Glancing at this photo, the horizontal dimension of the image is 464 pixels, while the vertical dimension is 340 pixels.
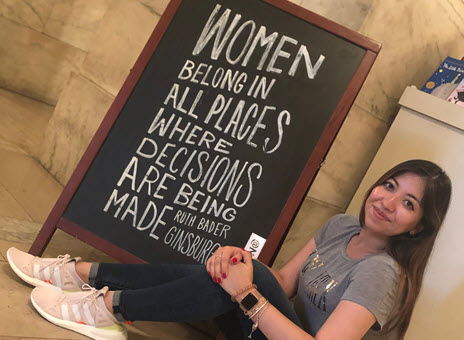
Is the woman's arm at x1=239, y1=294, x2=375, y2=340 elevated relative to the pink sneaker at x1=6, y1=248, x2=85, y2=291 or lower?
elevated

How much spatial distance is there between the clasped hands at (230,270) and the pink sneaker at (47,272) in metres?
0.47

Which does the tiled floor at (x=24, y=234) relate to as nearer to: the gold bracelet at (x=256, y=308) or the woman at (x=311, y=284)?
the woman at (x=311, y=284)

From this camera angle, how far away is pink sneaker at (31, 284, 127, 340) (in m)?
1.55

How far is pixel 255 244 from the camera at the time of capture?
1.79 metres

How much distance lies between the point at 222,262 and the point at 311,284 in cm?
30

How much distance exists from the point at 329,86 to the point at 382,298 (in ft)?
2.46

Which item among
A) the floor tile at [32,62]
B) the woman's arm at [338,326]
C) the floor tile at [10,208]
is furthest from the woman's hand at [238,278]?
the floor tile at [32,62]

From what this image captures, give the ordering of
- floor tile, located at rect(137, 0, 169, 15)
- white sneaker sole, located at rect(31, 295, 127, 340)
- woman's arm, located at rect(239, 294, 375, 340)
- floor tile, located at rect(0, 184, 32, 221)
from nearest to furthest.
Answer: woman's arm, located at rect(239, 294, 375, 340) < white sneaker sole, located at rect(31, 295, 127, 340) < floor tile, located at rect(0, 184, 32, 221) < floor tile, located at rect(137, 0, 169, 15)

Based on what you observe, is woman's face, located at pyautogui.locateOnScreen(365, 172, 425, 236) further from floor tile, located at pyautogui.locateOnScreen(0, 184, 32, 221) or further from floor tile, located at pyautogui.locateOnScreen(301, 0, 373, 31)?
floor tile, located at pyautogui.locateOnScreen(0, 184, 32, 221)

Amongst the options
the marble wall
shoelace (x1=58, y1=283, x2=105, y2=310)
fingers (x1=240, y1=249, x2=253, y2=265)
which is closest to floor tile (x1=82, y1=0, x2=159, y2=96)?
the marble wall

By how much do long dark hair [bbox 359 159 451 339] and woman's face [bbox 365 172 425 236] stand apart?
2cm

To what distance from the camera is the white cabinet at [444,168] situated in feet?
5.95

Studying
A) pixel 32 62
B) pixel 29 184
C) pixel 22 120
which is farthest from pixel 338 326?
pixel 32 62

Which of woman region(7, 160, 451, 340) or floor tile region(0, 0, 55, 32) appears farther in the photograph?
floor tile region(0, 0, 55, 32)
